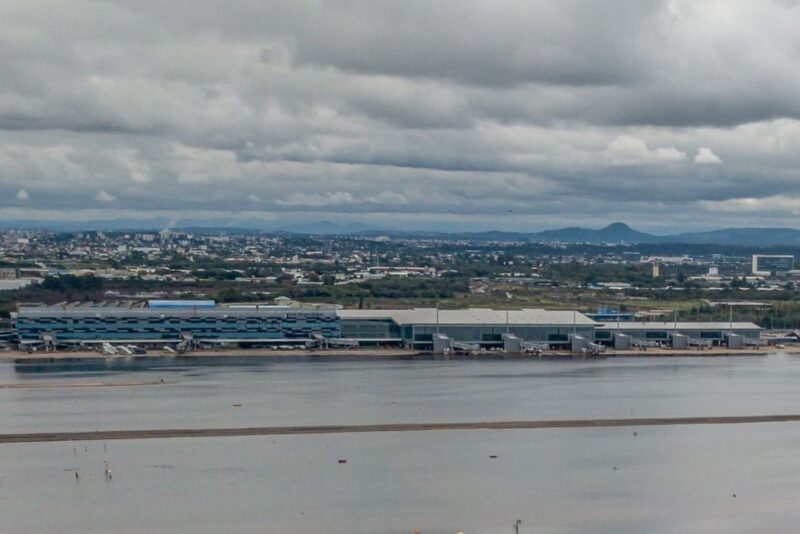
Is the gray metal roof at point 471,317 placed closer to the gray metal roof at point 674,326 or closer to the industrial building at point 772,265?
the gray metal roof at point 674,326

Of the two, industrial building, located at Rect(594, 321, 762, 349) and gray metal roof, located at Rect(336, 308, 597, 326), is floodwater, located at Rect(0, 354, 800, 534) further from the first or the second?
industrial building, located at Rect(594, 321, 762, 349)

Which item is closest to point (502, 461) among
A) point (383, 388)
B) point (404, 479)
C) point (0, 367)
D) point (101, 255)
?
point (404, 479)

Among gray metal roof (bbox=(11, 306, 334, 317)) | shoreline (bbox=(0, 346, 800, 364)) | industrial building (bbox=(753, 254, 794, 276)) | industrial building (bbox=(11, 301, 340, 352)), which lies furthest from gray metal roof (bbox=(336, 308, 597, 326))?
industrial building (bbox=(753, 254, 794, 276))

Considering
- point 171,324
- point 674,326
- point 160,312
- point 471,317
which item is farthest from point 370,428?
point 674,326

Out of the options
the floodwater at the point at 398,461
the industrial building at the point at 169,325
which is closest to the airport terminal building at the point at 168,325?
the industrial building at the point at 169,325

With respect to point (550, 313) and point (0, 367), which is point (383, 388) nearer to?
point (0, 367)

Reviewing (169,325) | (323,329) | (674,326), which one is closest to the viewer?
(169,325)

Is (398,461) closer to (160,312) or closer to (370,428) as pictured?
(370,428)
